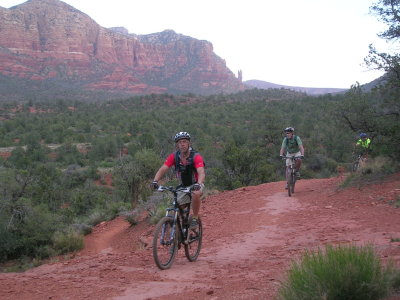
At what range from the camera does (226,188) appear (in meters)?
15.2

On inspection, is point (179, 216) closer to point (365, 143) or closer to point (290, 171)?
point (290, 171)

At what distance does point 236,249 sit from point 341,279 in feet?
10.9

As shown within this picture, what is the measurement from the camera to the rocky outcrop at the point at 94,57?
315ft

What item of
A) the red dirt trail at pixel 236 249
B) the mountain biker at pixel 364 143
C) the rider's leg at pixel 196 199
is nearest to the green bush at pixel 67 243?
the red dirt trail at pixel 236 249

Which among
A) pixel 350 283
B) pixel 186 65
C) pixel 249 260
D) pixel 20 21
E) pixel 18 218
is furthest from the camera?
pixel 186 65

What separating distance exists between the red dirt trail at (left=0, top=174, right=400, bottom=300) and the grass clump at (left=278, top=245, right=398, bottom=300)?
0.36 meters

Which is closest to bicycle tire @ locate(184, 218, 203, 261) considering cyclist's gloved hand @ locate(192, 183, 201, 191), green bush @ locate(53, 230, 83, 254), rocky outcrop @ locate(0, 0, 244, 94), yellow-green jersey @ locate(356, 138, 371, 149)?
cyclist's gloved hand @ locate(192, 183, 201, 191)

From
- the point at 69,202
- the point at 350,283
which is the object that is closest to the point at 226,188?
the point at 69,202

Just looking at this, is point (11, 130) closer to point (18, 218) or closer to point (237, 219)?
Answer: point (18, 218)

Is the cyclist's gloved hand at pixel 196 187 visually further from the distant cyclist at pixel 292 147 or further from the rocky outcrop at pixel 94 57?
the rocky outcrop at pixel 94 57

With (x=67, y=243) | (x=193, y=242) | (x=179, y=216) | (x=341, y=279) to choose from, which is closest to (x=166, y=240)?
(x=179, y=216)

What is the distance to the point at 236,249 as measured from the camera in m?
6.38

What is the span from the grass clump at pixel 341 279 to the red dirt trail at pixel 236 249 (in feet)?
1.18

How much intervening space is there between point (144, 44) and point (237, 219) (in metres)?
133
